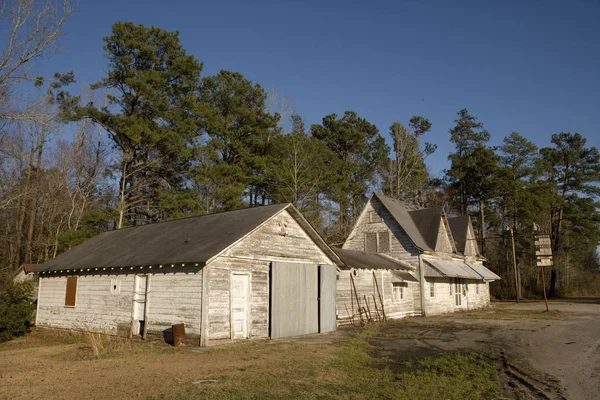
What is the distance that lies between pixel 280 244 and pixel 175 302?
14.4 ft

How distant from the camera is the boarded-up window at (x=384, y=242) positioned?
28766mm

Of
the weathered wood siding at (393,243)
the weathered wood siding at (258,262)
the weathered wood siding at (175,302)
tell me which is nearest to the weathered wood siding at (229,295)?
the weathered wood siding at (258,262)

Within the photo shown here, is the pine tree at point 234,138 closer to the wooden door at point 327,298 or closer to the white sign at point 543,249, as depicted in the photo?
the wooden door at point 327,298

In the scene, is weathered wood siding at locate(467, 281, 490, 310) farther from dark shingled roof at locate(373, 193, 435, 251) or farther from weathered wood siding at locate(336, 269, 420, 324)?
weathered wood siding at locate(336, 269, 420, 324)

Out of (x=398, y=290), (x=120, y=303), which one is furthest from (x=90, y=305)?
(x=398, y=290)

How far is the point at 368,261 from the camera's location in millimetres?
23578

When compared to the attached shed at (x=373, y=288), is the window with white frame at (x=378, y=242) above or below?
above

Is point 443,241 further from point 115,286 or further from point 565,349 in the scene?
point 115,286

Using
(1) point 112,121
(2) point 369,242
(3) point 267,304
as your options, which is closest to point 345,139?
(2) point 369,242

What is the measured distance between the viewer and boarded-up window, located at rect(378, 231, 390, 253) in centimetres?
2877

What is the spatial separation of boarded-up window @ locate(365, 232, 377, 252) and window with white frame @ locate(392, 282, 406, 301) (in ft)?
12.7

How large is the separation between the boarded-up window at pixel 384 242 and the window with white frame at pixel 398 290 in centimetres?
315

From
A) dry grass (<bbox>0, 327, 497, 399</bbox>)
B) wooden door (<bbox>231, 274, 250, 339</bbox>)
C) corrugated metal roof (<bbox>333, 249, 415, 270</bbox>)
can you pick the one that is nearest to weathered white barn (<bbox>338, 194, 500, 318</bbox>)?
corrugated metal roof (<bbox>333, 249, 415, 270</bbox>)

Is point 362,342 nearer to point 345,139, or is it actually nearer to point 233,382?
point 233,382
